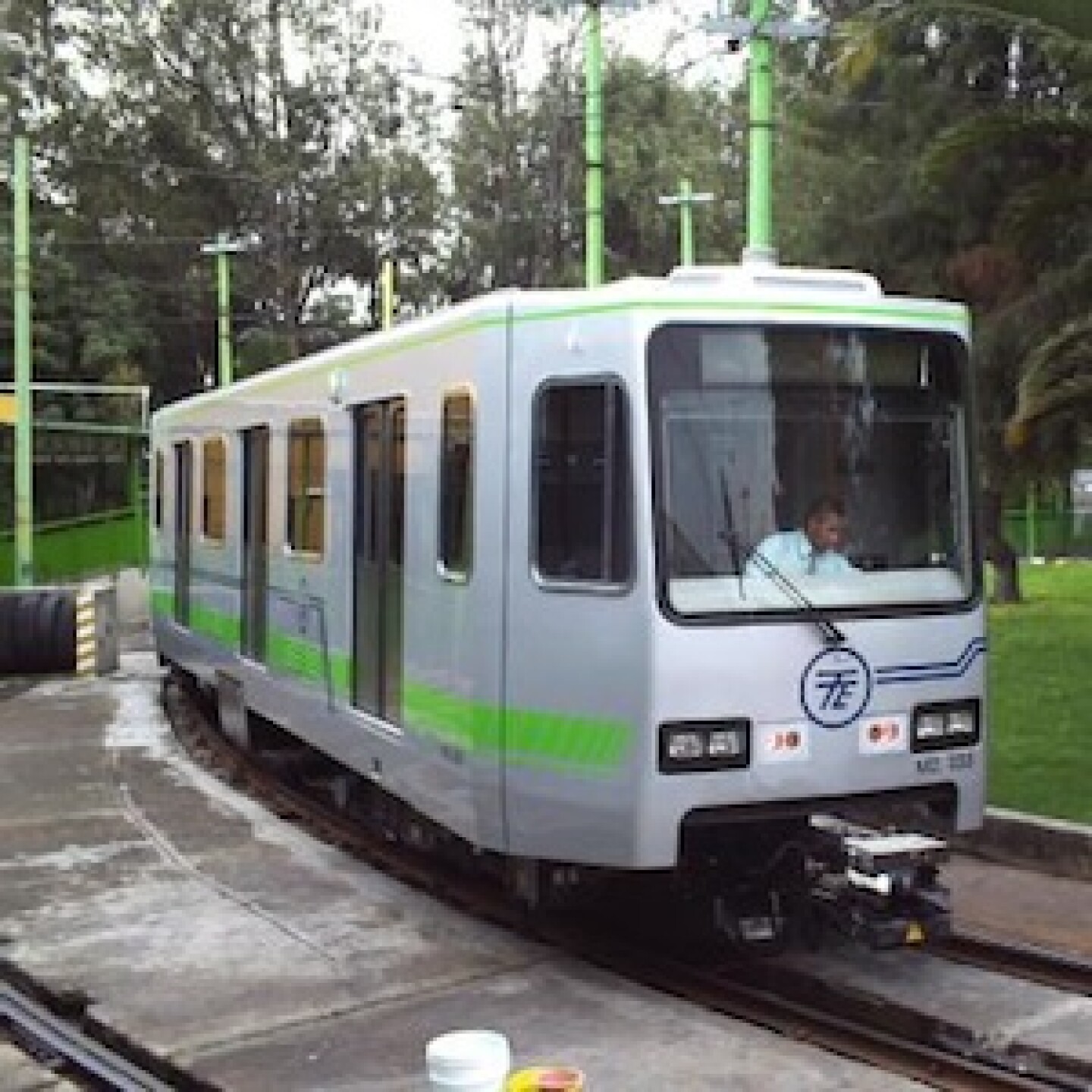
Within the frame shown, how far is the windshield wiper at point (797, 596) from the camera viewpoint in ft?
24.3

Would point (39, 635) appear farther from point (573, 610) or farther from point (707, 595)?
point (707, 595)

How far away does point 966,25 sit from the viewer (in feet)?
68.7

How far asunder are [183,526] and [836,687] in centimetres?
950

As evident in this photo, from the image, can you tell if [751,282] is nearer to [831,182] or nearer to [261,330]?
[831,182]

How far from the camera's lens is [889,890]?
7258mm

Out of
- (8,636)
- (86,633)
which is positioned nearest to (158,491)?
(86,633)

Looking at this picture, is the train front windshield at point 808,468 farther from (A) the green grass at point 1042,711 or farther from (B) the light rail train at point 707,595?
(A) the green grass at point 1042,711

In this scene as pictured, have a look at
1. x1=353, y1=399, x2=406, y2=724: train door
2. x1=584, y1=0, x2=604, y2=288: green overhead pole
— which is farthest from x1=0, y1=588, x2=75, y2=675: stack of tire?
x1=353, y1=399, x2=406, y2=724: train door

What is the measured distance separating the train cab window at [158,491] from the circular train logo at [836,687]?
36.3ft

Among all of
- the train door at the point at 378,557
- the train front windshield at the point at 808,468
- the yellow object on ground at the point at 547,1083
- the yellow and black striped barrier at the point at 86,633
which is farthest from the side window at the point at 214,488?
the yellow object on ground at the point at 547,1083

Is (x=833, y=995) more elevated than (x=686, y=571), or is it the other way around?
(x=686, y=571)

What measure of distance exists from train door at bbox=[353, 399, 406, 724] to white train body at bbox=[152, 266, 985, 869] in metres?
0.42

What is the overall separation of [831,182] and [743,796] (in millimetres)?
17502

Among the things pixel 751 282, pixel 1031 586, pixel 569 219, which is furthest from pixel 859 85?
pixel 569 219
